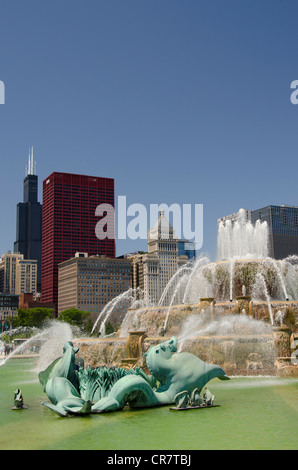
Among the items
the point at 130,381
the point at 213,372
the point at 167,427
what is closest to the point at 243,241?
the point at 213,372

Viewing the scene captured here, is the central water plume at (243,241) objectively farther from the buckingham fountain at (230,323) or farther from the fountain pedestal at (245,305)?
the fountain pedestal at (245,305)

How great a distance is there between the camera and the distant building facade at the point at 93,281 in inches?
7032

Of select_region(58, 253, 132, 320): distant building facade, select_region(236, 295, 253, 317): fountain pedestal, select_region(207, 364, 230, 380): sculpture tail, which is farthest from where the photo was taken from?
select_region(58, 253, 132, 320): distant building facade

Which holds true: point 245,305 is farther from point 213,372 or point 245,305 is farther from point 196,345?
point 213,372

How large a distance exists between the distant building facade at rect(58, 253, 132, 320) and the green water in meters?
160

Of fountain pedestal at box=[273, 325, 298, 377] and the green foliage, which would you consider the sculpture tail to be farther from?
the green foliage

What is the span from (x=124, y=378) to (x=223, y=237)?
1288 inches

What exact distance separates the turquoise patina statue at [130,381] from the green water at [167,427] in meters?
0.45

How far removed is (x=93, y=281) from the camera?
180375 mm

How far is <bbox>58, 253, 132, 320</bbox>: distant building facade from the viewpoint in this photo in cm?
17862

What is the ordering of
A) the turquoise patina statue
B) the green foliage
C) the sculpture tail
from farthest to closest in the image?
the green foliage → the sculpture tail → the turquoise patina statue

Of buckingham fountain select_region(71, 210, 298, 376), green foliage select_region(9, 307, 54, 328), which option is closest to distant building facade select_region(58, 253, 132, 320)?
green foliage select_region(9, 307, 54, 328)

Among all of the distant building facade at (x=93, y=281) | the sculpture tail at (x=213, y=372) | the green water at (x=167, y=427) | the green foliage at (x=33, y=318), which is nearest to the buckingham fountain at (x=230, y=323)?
the green water at (x=167, y=427)

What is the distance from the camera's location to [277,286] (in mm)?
37438
